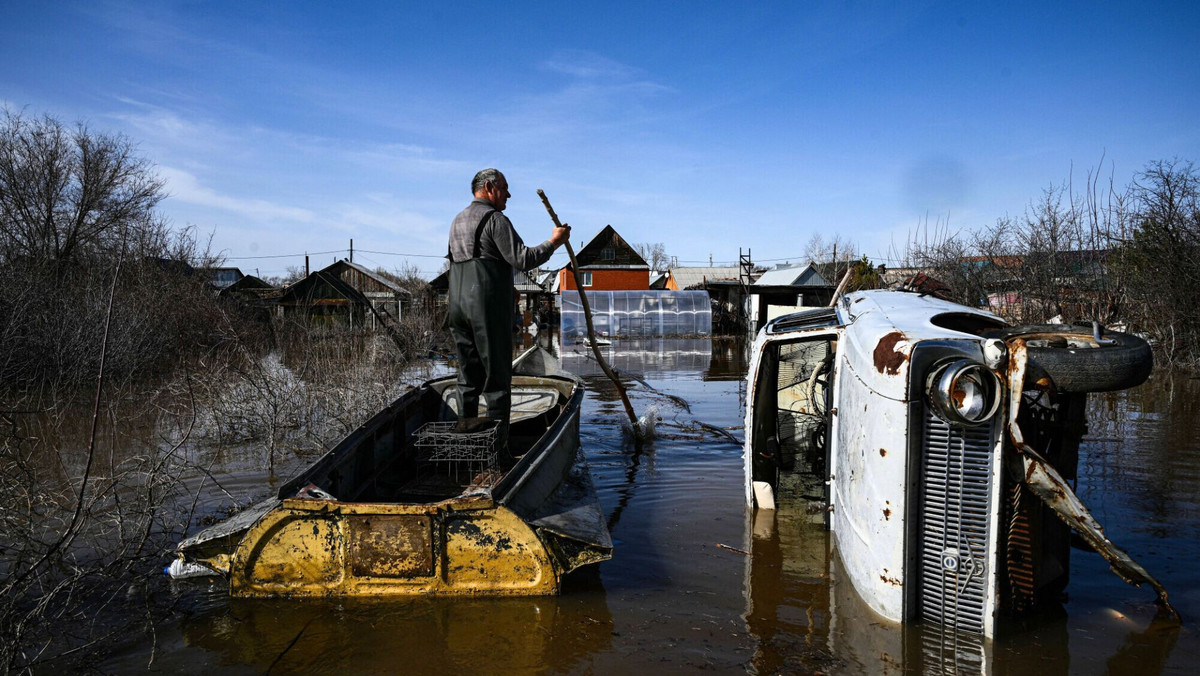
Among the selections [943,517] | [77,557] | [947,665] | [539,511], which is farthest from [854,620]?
[77,557]

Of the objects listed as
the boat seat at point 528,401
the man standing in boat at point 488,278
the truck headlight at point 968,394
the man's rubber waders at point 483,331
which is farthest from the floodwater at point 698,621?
the boat seat at point 528,401

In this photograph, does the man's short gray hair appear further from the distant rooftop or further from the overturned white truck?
→ the distant rooftop

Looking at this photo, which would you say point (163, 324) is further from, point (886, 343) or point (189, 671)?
point (886, 343)

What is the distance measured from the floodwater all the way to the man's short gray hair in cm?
301

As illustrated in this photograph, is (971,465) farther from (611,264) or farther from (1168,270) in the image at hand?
(611,264)

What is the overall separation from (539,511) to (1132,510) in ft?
16.3

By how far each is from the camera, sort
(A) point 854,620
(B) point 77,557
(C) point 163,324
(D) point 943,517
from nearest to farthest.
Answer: (D) point 943,517
(A) point 854,620
(B) point 77,557
(C) point 163,324

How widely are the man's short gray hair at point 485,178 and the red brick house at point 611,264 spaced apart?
41467 mm

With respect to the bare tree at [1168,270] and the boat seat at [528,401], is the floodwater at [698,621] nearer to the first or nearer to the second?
the boat seat at [528,401]

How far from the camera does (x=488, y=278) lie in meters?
5.28

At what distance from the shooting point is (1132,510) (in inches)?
232

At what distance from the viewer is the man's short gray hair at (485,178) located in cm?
555

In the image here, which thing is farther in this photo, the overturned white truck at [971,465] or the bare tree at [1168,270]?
the bare tree at [1168,270]

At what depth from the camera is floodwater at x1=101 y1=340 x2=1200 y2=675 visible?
11.9 feet
